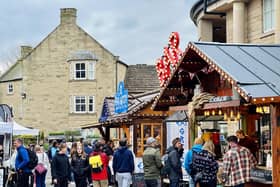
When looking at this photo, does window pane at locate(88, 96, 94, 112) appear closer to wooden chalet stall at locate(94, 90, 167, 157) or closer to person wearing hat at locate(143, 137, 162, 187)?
wooden chalet stall at locate(94, 90, 167, 157)

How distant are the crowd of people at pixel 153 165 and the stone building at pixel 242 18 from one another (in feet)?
18.0

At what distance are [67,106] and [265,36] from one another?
1402 inches

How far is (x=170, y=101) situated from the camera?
1788cm

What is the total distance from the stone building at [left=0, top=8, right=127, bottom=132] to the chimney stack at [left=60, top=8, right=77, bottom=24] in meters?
0.09

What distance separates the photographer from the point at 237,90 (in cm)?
1154

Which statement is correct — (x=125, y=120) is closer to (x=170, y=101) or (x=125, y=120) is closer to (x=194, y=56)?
(x=170, y=101)

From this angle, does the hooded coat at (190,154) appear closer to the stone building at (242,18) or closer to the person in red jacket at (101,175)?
the person in red jacket at (101,175)

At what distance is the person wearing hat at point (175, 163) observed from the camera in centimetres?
1536

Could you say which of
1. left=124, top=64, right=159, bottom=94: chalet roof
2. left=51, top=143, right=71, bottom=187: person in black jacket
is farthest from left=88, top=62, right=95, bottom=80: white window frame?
left=51, top=143, right=71, bottom=187: person in black jacket

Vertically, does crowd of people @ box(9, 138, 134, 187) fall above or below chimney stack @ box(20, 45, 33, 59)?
below

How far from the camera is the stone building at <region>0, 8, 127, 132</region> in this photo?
53812 mm

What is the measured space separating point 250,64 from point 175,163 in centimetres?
383

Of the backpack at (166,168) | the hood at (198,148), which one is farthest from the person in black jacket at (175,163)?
the hood at (198,148)

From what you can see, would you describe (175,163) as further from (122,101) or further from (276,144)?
(122,101)
